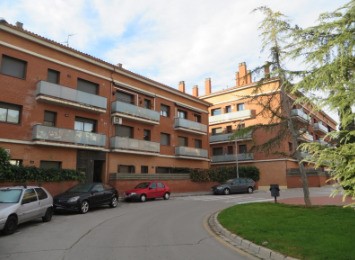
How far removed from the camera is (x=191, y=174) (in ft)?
109

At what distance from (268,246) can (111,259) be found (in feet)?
11.8

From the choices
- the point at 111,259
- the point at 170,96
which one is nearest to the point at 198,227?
the point at 111,259

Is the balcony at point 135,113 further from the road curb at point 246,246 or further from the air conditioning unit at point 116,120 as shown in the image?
the road curb at point 246,246

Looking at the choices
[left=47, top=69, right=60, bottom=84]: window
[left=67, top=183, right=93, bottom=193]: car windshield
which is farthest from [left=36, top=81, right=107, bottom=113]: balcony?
[left=67, top=183, right=93, bottom=193]: car windshield

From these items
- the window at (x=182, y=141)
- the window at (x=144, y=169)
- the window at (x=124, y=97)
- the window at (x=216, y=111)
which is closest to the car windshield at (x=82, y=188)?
Result: the window at (x=124, y=97)

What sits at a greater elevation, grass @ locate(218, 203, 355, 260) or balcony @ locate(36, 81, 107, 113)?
balcony @ locate(36, 81, 107, 113)

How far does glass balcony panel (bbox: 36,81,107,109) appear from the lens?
2317 cm

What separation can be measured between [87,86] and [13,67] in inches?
244

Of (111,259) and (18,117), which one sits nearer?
(111,259)

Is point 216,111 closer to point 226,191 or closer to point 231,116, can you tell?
point 231,116

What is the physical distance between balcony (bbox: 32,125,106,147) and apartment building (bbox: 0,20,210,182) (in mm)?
67

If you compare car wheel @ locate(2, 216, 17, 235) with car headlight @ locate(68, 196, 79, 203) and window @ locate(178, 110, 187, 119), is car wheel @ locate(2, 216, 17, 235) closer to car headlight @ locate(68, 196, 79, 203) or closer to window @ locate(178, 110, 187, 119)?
car headlight @ locate(68, 196, 79, 203)

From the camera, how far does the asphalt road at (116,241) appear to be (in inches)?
301

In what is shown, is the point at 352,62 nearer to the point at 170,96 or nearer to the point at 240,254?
the point at 240,254
